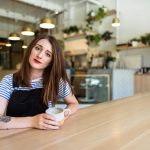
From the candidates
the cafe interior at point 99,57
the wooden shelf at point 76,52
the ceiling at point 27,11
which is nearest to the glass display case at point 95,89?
the cafe interior at point 99,57

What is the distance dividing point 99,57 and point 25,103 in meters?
5.66

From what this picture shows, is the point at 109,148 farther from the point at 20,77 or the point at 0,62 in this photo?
the point at 0,62

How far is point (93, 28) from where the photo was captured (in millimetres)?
7570

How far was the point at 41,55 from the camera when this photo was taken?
1.34 m

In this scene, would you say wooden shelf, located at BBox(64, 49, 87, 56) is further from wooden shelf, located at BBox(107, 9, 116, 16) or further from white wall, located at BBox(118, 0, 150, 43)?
wooden shelf, located at BBox(107, 9, 116, 16)

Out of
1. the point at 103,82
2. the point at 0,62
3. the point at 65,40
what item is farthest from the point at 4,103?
the point at 0,62

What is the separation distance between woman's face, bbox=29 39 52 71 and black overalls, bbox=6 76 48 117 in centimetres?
15

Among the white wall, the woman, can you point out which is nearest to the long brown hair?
the woman

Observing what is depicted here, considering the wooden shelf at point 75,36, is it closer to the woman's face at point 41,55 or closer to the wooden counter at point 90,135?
the woman's face at point 41,55

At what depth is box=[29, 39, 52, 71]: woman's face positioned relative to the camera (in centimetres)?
134

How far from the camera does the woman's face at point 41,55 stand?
4.41 feet

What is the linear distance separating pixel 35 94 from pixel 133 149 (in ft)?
2.44

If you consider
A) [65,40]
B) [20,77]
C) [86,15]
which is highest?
[86,15]

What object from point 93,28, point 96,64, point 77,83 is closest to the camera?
point 77,83
